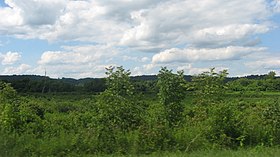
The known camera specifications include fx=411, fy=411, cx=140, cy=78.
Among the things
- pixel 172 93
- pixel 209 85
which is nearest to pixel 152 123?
pixel 172 93

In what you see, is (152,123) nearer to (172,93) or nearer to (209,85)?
(172,93)

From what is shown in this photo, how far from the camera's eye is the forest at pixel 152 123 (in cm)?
1301

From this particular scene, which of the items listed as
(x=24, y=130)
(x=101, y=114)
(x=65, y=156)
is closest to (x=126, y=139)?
(x=101, y=114)

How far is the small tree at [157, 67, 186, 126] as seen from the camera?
15133 mm

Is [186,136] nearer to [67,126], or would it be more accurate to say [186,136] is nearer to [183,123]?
[183,123]

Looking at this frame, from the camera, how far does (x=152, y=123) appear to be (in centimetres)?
1441

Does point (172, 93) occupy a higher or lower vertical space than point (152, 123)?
higher

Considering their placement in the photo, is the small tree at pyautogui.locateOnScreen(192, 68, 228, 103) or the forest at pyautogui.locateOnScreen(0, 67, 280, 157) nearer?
the forest at pyautogui.locateOnScreen(0, 67, 280, 157)

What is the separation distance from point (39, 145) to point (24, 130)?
4.95 ft

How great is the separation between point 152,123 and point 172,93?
1.50 m

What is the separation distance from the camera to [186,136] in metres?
14.1

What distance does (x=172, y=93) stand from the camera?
1521 cm

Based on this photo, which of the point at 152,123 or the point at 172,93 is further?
the point at 172,93

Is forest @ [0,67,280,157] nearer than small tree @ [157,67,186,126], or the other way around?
forest @ [0,67,280,157]
